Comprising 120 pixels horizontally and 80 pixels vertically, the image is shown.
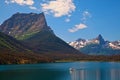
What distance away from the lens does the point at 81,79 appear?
391ft

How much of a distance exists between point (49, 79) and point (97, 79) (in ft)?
71.1

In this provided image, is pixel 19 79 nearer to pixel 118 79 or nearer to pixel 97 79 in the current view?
pixel 97 79

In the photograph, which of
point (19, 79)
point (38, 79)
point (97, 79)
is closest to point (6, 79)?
point (19, 79)

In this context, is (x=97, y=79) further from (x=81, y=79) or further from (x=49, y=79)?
(x=49, y=79)

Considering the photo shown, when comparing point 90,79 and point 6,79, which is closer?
point 6,79

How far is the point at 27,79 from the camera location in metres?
115

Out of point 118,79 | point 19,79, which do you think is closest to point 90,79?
point 118,79

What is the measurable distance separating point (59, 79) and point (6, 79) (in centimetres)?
2384

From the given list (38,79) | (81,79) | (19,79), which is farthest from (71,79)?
(19,79)

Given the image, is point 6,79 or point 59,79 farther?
point 59,79

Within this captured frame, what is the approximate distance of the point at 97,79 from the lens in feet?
396

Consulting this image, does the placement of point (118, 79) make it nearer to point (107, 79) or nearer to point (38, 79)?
point (107, 79)

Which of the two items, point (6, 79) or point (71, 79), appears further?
point (71, 79)

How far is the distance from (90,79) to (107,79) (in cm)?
783
